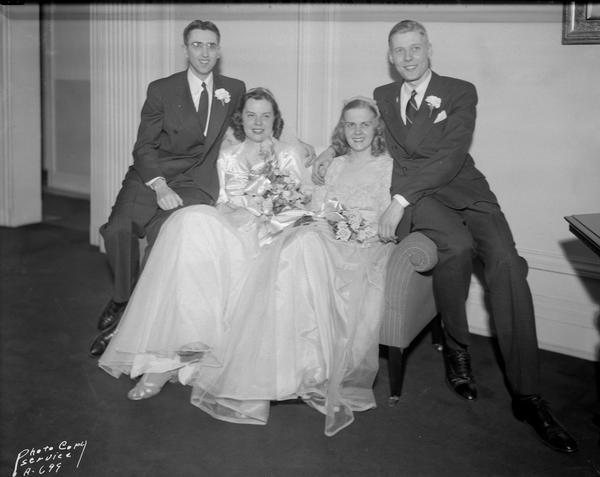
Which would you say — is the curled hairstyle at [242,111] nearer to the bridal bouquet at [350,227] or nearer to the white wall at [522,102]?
the white wall at [522,102]

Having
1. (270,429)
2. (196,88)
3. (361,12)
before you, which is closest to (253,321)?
(270,429)

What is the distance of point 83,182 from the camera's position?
8648mm

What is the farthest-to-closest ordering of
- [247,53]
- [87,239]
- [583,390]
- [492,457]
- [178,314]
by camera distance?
[87,239]
[247,53]
[583,390]
[178,314]
[492,457]

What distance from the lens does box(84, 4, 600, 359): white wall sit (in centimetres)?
412

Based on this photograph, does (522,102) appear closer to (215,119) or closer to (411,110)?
(411,110)

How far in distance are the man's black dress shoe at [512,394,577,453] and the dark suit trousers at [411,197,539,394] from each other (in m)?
0.06

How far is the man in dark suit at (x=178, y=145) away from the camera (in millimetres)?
4246

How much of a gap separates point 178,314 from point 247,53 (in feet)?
8.26

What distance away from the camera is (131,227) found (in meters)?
4.16

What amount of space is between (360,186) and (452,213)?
56 centimetres

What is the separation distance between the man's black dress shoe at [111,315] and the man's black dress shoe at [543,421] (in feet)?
7.77

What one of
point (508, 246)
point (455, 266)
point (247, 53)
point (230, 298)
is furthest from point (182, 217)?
point (247, 53)

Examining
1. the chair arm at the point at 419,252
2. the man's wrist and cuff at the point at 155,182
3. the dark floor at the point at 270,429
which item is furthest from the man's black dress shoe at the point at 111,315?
the chair arm at the point at 419,252

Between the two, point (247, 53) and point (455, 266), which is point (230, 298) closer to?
point (455, 266)
